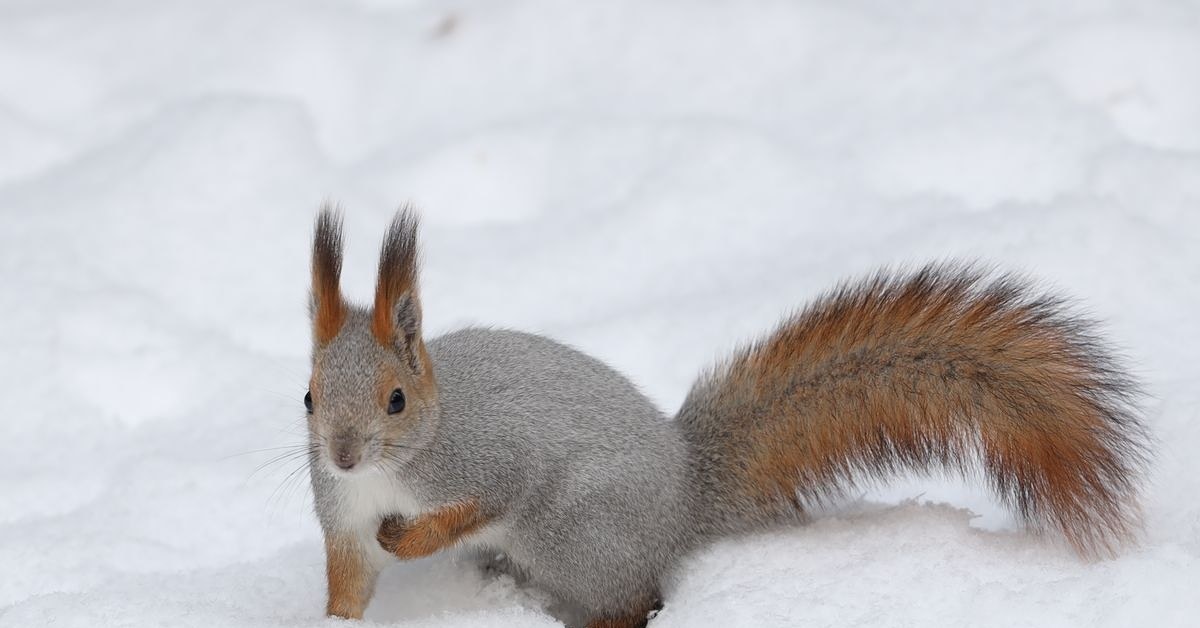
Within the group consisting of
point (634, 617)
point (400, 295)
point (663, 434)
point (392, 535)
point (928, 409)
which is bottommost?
point (634, 617)

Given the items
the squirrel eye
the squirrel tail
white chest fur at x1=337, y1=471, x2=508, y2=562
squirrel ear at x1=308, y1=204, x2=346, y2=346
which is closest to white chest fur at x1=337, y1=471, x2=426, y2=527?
white chest fur at x1=337, y1=471, x2=508, y2=562

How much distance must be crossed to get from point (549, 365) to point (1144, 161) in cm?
207

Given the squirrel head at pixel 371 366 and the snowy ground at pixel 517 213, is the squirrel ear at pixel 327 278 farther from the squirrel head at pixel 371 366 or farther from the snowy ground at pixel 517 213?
the snowy ground at pixel 517 213

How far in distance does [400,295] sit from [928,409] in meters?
0.85

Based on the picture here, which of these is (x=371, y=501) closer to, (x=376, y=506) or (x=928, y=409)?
(x=376, y=506)

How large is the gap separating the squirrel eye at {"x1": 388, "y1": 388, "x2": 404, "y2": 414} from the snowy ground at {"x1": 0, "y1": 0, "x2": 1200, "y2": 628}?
0.34 m

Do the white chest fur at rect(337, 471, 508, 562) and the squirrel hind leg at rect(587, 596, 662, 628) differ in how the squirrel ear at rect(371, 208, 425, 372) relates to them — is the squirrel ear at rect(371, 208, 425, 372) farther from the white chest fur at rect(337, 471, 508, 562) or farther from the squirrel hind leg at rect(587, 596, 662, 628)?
the squirrel hind leg at rect(587, 596, 662, 628)

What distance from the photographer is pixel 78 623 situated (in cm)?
234

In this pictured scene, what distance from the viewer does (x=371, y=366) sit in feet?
7.89

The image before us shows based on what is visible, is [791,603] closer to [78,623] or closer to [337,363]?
[337,363]

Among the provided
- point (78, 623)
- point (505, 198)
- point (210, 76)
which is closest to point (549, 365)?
point (78, 623)

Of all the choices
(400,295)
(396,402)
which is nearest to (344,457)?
(396,402)

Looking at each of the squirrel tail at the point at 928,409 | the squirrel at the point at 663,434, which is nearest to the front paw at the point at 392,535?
the squirrel at the point at 663,434

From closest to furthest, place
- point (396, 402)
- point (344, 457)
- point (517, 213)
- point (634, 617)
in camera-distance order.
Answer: point (344, 457) → point (396, 402) → point (634, 617) → point (517, 213)
